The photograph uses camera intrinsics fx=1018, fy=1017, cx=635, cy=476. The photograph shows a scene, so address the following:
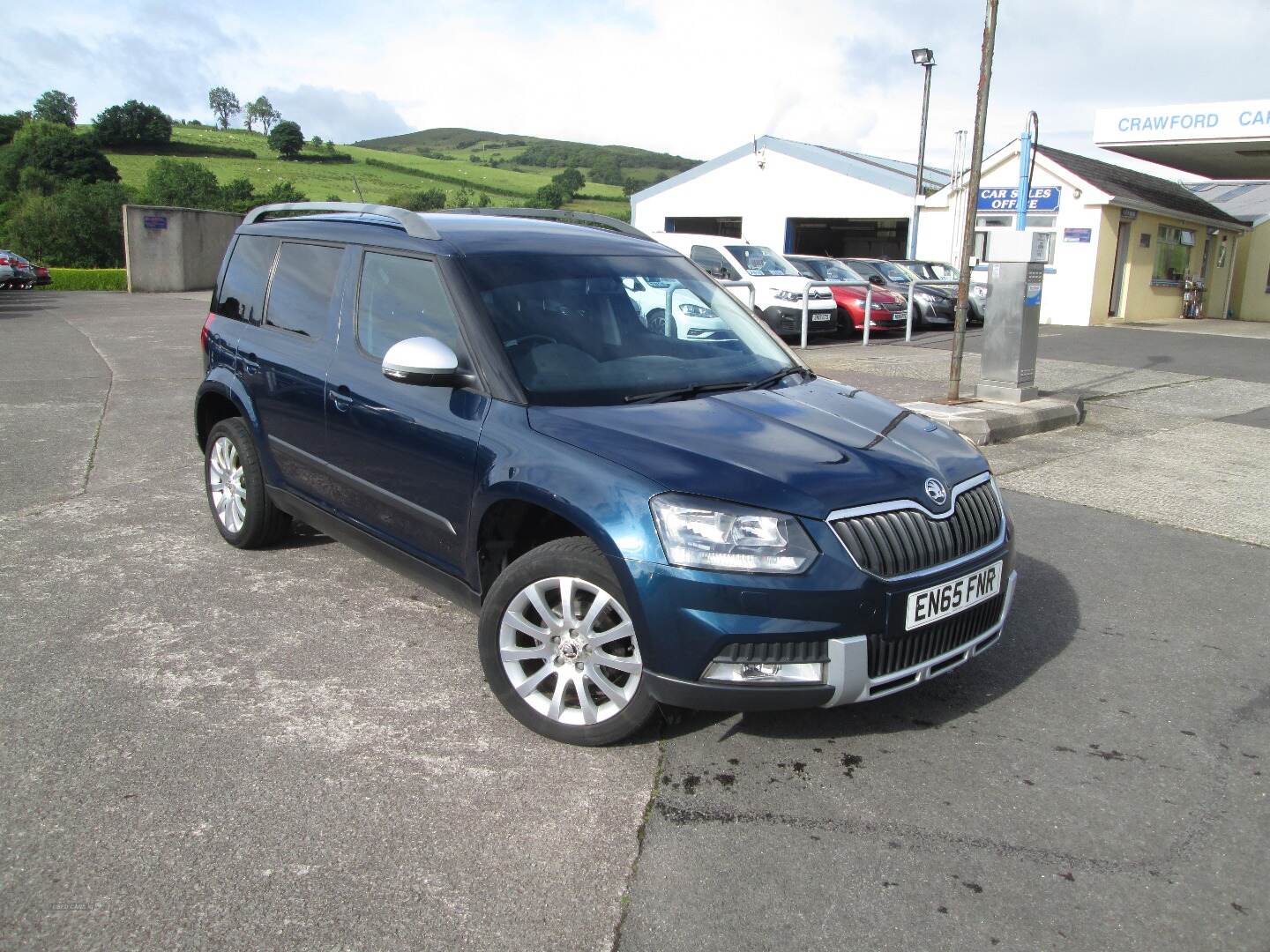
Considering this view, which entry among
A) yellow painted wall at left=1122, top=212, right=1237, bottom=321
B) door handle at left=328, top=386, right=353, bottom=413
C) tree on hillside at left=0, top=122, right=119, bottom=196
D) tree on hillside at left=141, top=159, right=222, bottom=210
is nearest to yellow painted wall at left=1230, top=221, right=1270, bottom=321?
yellow painted wall at left=1122, top=212, right=1237, bottom=321

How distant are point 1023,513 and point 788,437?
377cm


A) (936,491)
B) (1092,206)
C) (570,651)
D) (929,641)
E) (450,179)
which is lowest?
(570,651)

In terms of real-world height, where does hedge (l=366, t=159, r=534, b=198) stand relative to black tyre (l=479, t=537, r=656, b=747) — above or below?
above

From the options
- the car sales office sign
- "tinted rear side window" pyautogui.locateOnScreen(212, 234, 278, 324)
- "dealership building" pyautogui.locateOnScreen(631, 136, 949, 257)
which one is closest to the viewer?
"tinted rear side window" pyautogui.locateOnScreen(212, 234, 278, 324)

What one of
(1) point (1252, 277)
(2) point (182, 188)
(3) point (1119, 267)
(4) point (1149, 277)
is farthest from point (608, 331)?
(2) point (182, 188)

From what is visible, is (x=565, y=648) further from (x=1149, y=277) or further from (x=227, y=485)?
(x=1149, y=277)

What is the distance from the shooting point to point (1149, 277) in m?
27.7

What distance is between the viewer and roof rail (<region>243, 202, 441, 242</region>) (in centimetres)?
429

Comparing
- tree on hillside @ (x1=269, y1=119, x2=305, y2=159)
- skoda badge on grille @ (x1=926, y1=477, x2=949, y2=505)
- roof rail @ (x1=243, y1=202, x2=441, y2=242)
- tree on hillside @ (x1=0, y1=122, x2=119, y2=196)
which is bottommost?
skoda badge on grille @ (x1=926, y1=477, x2=949, y2=505)

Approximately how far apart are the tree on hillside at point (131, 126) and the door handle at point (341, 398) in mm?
95095

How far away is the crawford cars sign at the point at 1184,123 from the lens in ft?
74.1

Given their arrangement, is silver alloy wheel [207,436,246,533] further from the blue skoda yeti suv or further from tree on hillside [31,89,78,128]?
tree on hillside [31,89,78,128]

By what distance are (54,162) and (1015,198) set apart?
69.0 metres

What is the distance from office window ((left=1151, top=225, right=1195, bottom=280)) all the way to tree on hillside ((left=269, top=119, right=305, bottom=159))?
7496 cm
